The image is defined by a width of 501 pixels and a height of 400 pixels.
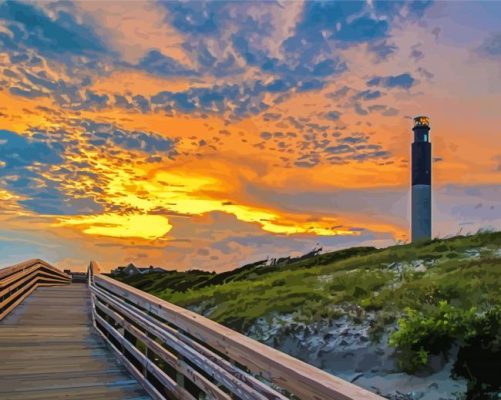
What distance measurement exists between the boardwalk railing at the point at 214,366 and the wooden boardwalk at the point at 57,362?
38 centimetres

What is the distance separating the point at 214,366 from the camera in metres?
4.26

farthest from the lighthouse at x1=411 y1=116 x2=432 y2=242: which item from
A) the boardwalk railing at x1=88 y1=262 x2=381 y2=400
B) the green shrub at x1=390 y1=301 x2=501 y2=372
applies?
the boardwalk railing at x1=88 y1=262 x2=381 y2=400

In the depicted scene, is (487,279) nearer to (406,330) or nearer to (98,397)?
(406,330)

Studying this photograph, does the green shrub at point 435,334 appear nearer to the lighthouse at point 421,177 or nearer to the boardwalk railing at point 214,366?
the boardwalk railing at point 214,366

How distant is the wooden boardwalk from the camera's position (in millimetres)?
6695

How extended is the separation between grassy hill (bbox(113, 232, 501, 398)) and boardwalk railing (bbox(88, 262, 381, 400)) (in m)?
3.63

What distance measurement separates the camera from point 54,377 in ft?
24.6

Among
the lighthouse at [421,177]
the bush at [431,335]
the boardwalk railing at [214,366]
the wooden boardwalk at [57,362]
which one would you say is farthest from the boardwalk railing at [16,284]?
the lighthouse at [421,177]

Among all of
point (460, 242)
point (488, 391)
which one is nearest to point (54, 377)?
point (488, 391)

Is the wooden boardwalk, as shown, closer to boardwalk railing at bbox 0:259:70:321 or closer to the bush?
boardwalk railing at bbox 0:259:70:321

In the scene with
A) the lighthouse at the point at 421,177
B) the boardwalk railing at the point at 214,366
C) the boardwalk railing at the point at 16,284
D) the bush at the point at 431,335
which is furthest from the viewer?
the lighthouse at the point at 421,177

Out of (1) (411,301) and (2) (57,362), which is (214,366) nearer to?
(2) (57,362)

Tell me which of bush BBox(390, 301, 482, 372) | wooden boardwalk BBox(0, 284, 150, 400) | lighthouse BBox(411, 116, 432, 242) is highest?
lighthouse BBox(411, 116, 432, 242)

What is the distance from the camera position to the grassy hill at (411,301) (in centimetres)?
791
